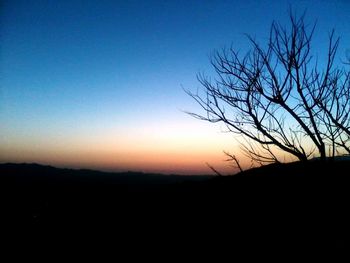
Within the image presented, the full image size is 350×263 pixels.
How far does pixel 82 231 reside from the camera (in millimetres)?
8703

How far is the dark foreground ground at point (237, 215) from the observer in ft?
18.1

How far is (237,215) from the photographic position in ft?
22.5

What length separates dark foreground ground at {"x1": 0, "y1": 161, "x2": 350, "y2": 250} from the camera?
217 inches

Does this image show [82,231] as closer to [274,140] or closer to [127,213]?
[127,213]

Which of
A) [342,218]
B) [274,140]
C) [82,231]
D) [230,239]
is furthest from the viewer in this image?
[82,231]

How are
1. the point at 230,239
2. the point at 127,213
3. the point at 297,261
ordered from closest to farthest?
1. the point at 297,261
2. the point at 230,239
3. the point at 127,213

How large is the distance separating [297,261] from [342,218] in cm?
160

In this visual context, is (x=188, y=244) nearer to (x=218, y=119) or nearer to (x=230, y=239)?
(x=230, y=239)

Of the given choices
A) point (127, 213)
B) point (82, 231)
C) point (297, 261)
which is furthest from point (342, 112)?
point (82, 231)

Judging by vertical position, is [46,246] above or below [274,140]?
below

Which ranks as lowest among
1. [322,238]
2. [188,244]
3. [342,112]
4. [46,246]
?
[46,246]

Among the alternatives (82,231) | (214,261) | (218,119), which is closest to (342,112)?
(218,119)

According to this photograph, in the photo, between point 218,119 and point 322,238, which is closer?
point 322,238

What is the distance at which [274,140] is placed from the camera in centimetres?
684
